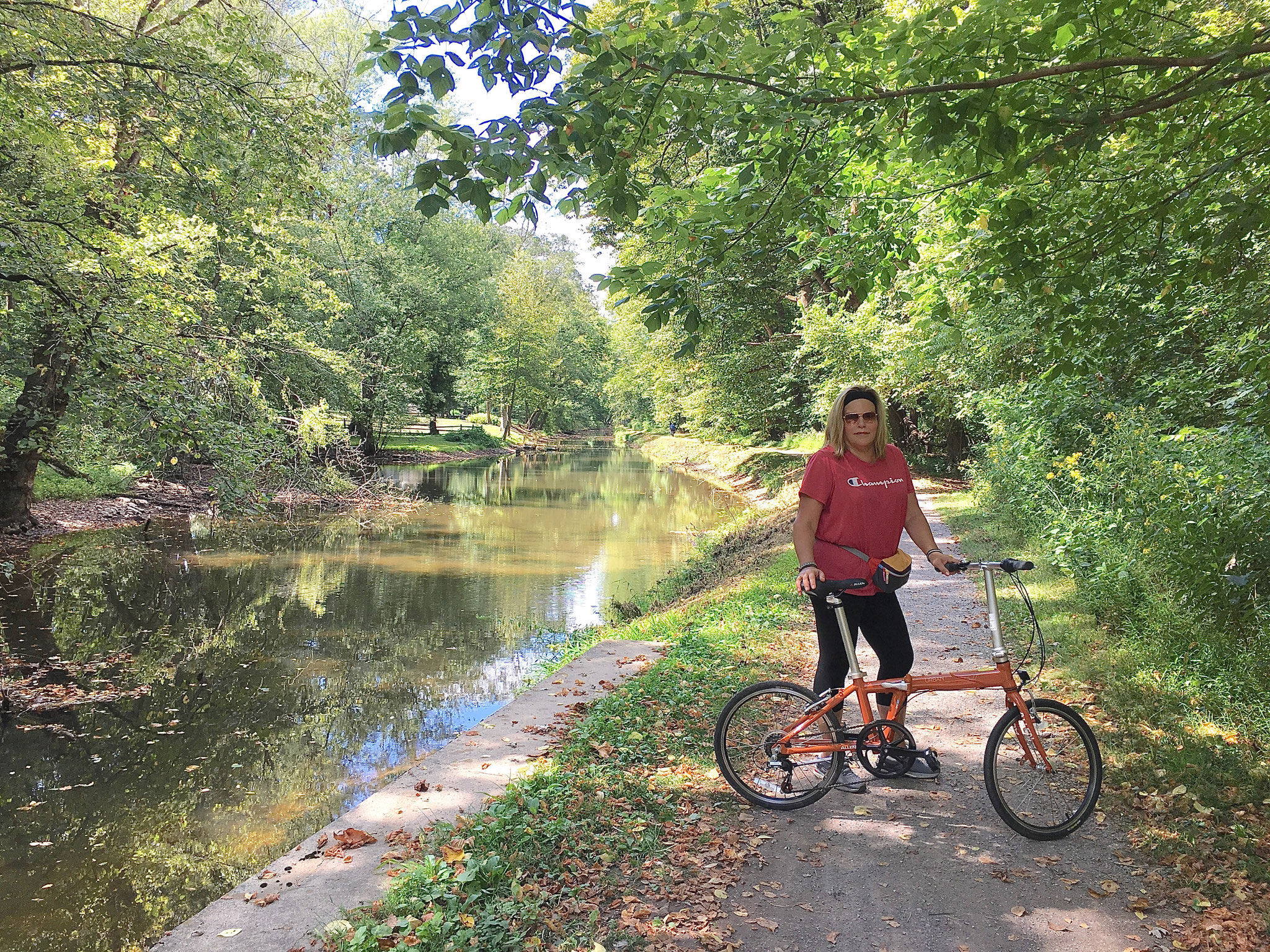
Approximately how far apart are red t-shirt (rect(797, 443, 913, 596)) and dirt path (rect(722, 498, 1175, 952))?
1.28 meters

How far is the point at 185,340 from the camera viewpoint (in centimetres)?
940

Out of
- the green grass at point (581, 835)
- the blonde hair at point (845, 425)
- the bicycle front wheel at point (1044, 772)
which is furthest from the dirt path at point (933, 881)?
the blonde hair at point (845, 425)

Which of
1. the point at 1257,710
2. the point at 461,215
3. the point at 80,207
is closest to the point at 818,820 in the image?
the point at 1257,710

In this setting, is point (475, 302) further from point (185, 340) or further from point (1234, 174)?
point (1234, 174)

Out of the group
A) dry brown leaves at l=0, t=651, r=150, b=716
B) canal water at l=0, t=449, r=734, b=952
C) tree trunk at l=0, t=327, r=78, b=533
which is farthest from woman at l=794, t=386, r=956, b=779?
tree trunk at l=0, t=327, r=78, b=533

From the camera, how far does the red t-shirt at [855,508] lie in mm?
3998

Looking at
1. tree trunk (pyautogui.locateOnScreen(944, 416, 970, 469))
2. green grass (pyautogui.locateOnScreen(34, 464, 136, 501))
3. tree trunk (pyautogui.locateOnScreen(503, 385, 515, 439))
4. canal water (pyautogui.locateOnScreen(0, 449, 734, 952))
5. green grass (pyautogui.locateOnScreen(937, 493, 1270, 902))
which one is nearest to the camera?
green grass (pyautogui.locateOnScreen(937, 493, 1270, 902))

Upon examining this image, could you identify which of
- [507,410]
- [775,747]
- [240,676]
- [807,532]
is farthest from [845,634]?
[507,410]

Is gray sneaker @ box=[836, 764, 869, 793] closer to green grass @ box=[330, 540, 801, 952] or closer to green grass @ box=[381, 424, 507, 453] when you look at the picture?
green grass @ box=[330, 540, 801, 952]

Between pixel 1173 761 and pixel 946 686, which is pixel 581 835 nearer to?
pixel 946 686

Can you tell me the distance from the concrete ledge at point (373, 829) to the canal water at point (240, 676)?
4.05 feet

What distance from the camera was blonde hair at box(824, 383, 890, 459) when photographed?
13.4ft

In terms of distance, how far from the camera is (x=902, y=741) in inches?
170

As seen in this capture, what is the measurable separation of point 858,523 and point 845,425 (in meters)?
0.51
